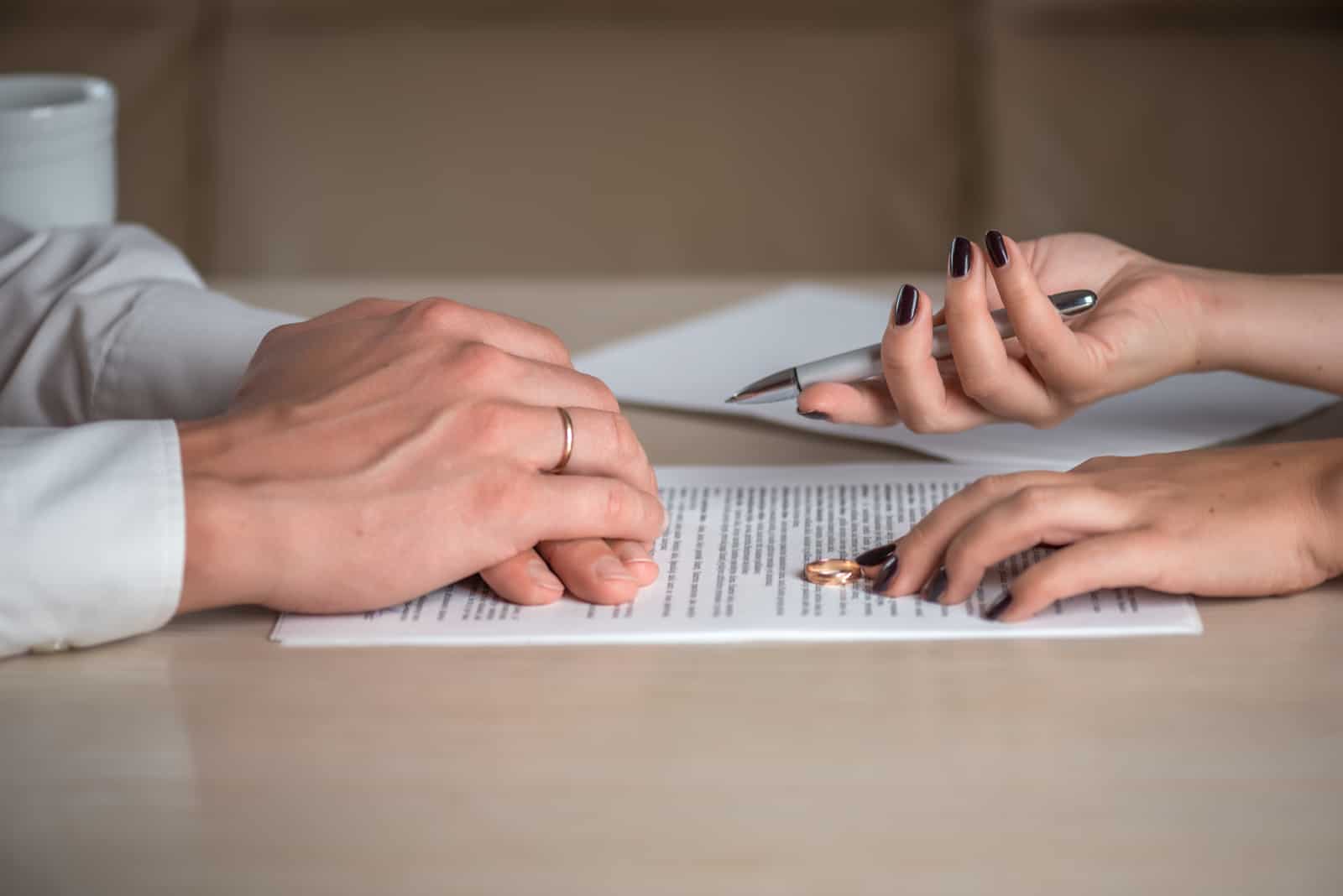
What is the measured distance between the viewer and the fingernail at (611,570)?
0.68 meters

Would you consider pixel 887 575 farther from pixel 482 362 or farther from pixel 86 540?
pixel 86 540

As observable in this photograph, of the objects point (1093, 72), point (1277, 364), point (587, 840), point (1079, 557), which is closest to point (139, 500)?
point (587, 840)

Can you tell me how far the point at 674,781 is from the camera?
54 centimetres

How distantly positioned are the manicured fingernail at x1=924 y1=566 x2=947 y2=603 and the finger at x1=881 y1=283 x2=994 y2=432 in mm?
143

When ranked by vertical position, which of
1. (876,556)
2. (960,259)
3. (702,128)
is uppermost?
(960,259)

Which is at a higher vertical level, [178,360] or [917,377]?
[917,377]

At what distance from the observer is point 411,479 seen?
0.67m

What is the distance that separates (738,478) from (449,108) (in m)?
1.34

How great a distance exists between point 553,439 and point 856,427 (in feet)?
1.05

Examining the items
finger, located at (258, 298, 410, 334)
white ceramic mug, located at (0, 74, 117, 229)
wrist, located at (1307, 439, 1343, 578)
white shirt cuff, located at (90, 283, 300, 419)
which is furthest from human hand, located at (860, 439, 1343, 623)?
white ceramic mug, located at (0, 74, 117, 229)

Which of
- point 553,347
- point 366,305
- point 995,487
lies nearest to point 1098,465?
point 995,487

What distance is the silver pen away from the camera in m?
0.82

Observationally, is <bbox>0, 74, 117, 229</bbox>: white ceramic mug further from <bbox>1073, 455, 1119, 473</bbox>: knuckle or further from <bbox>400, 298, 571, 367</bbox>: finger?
<bbox>1073, 455, 1119, 473</bbox>: knuckle

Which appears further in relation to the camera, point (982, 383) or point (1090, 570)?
point (982, 383)
